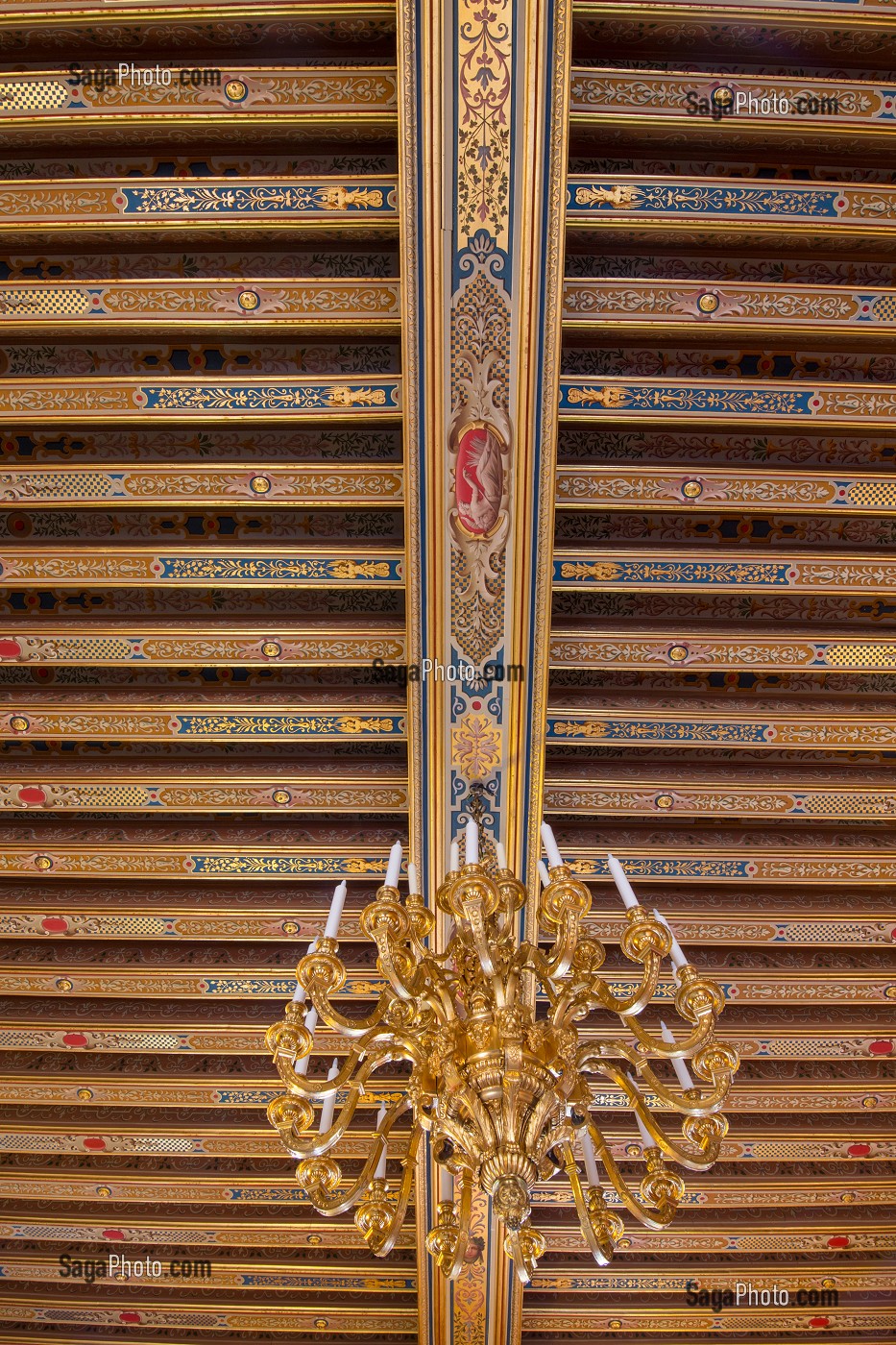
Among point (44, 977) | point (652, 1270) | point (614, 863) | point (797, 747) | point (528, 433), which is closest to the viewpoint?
point (614, 863)

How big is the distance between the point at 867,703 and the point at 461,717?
2.57 meters

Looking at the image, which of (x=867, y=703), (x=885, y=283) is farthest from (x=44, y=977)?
(x=885, y=283)

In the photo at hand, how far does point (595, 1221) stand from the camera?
298 centimetres

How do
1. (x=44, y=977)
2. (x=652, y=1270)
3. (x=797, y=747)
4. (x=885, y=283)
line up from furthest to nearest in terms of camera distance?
(x=652, y=1270)
(x=44, y=977)
(x=797, y=747)
(x=885, y=283)

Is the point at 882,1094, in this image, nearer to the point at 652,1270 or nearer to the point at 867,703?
the point at 652,1270

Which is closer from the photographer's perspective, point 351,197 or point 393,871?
point 393,871

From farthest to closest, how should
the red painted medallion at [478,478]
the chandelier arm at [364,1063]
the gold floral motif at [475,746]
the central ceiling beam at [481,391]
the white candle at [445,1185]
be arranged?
the white candle at [445,1185] < the gold floral motif at [475,746] < the red painted medallion at [478,478] < the central ceiling beam at [481,391] < the chandelier arm at [364,1063]

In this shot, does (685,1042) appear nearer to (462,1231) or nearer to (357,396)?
(462,1231)

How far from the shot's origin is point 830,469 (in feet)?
15.8

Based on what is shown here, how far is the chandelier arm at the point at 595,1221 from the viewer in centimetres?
292

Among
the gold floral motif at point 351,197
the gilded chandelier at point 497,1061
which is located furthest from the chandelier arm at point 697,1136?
the gold floral motif at point 351,197

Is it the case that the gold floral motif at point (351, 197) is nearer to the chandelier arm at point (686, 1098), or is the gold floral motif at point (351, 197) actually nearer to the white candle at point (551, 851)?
the white candle at point (551, 851)

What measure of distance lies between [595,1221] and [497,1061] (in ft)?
2.25

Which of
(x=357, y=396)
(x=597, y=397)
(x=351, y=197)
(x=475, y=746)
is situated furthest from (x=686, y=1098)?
(x=351, y=197)
